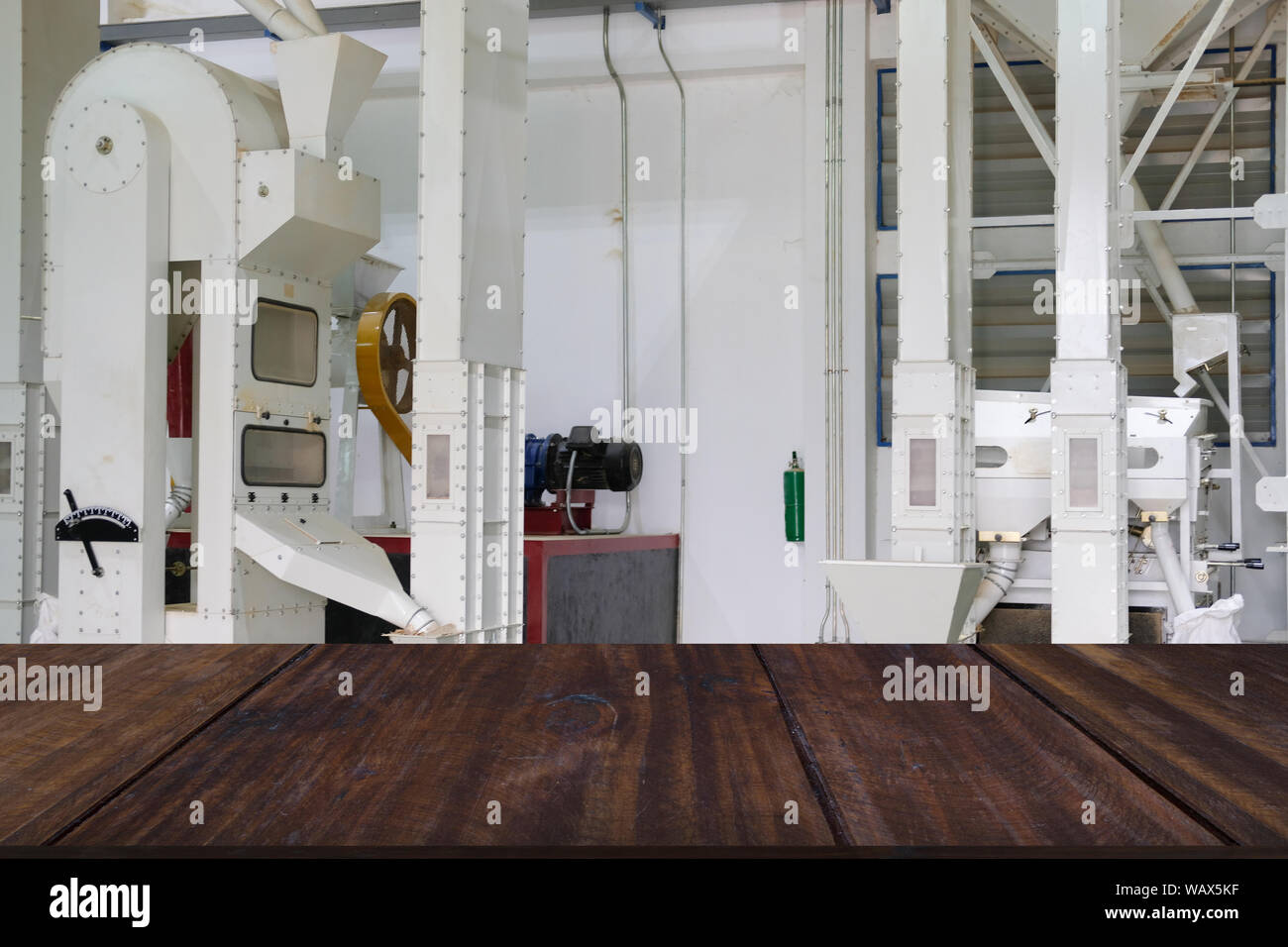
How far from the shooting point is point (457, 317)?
20.2 feet

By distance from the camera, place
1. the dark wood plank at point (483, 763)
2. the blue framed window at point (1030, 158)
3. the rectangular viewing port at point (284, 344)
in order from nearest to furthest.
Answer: the dark wood plank at point (483, 763) → the rectangular viewing port at point (284, 344) → the blue framed window at point (1030, 158)

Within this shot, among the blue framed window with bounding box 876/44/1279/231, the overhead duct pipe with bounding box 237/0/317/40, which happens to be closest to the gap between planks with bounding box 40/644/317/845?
the overhead duct pipe with bounding box 237/0/317/40

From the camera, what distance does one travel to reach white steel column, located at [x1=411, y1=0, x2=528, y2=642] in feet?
20.2

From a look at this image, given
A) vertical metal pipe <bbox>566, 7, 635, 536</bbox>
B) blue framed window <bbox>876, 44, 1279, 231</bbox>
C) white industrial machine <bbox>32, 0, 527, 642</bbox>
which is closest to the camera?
white industrial machine <bbox>32, 0, 527, 642</bbox>

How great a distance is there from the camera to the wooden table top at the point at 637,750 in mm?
716

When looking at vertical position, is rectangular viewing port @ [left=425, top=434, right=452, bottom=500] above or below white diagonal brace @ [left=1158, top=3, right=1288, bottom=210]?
below

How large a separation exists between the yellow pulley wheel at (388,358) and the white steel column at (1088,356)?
386 centimetres

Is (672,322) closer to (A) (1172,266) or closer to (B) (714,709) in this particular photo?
(A) (1172,266)

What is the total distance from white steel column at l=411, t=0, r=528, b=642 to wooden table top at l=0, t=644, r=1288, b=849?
496cm

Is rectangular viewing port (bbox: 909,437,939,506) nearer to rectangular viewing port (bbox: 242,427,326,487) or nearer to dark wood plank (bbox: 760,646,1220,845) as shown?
rectangular viewing port (bbox: 242,427,326,487)

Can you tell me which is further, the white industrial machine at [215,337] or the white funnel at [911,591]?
the white industrial machine at [215,337]

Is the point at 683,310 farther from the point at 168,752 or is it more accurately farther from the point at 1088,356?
the point at 168,752

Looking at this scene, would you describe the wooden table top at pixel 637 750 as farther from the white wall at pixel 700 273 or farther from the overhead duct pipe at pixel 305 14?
the white wall at pixel 700 273

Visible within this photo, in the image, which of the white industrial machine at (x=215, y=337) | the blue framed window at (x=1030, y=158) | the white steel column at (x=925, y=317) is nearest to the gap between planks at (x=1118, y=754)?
the white steel column at (x=925, y=317)
